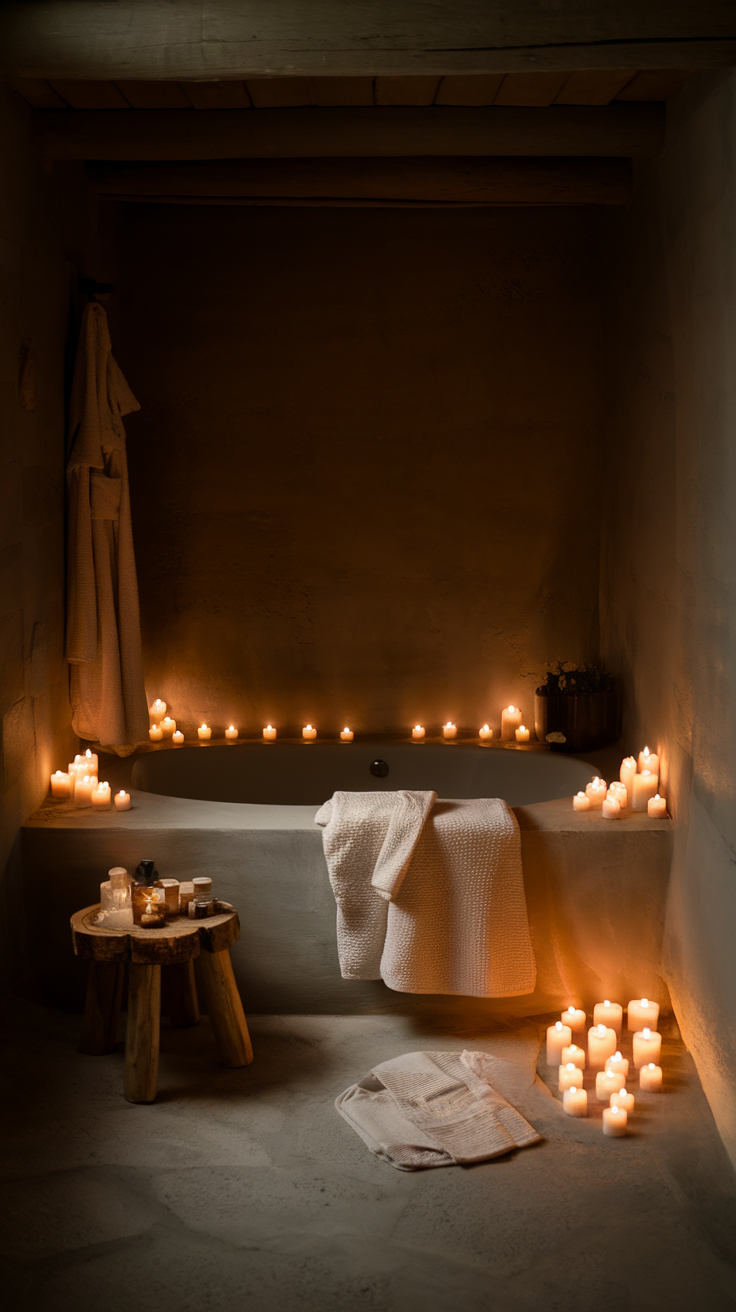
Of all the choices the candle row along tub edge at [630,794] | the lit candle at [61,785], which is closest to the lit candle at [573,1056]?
the candle row along tub edge at [630,794]

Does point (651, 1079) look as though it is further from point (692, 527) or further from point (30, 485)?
point (30, 485)

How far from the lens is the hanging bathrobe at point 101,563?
3201mm

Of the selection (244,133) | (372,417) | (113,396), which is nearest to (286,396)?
(372,417)

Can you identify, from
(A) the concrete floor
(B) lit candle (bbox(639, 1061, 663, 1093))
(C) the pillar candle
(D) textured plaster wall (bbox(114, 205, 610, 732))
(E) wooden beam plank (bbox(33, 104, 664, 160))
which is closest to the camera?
(A) the concrete floor

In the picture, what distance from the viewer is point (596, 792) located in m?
2.93

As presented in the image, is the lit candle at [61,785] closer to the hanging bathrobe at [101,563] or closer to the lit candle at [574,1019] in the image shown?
the hanging bathrobe at [101,563]

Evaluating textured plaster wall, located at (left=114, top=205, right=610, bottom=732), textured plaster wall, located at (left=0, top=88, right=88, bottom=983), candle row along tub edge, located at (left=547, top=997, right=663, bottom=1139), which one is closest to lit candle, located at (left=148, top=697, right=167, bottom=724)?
textured plaster wall, located at (left=114, top=205, right=610, bottom=732)

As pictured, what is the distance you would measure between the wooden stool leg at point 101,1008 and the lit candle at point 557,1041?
101 centimetres

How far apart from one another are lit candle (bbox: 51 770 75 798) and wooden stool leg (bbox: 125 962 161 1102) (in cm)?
80

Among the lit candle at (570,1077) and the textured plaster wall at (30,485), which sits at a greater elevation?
the textured plaster wall at (30,485)

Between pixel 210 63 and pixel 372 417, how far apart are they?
1676mm

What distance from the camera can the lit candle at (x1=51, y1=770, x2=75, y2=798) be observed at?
3055mm

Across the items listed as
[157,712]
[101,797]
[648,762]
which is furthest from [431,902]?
[157,712]

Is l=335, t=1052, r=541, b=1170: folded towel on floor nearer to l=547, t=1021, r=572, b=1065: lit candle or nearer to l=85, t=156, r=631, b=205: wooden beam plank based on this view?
l=547, t=1021, r=572, b=1065: lit candle
